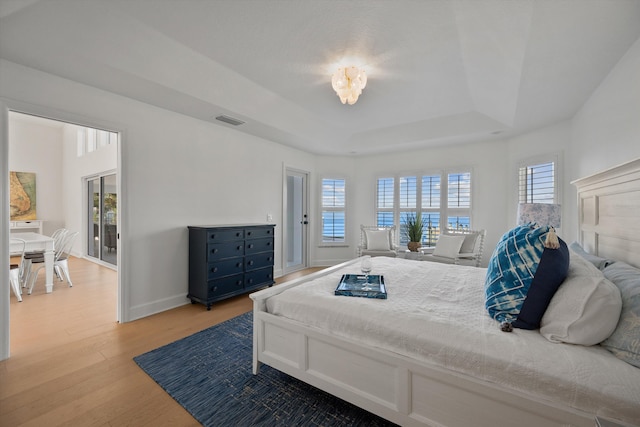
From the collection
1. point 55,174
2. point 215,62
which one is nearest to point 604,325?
point 215,62

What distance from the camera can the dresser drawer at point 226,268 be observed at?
3351mm

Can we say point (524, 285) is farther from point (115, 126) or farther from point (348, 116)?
point (115, 126)

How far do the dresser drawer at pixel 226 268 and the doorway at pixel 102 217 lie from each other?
3.55m

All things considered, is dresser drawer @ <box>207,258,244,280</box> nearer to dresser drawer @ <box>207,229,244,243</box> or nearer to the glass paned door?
dresser drawer @ <box>207,229,244,243</box>

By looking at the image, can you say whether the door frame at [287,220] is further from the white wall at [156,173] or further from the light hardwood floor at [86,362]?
the light hardwood floor at [86,362]

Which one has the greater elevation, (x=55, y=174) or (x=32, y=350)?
(x=55, y=174)

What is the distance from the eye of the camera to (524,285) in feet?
4.66

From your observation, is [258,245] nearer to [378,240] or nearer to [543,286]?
[378,240]

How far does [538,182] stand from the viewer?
12.9 ft

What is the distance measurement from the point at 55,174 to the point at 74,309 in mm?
5724

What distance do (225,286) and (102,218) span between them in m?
4.49

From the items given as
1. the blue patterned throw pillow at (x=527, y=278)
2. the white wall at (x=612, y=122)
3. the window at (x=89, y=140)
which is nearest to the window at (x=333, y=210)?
the white wall at (x=612, y=122)

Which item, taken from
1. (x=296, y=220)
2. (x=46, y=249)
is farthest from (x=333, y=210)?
(x=46, y=249)

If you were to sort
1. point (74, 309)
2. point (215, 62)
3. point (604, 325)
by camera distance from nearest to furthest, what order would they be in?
point (604, 325)
point (215, 62)
point (74, 309)
